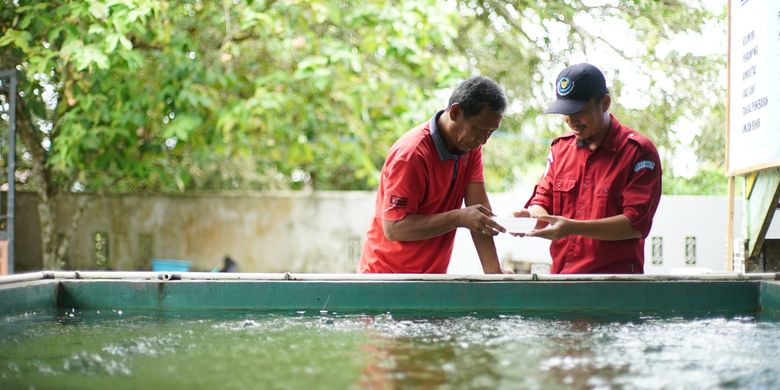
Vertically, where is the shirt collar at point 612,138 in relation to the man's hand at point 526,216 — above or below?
above

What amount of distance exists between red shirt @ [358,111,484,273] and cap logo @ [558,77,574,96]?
377 millimetres

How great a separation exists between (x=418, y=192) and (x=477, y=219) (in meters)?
0.23

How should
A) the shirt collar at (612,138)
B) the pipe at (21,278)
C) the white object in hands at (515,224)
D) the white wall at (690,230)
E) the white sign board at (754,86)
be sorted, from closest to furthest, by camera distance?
1. the pipe at (21,278)
2. the white object in hands at (515,224)
3. the shirt collar at (612,138)
4. the white sign board at (754,86)
5. the white wall at (690,230)

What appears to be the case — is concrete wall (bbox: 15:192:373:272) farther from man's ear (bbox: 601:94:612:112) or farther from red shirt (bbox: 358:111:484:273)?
man's ear (bbox: 601:94:612:112)

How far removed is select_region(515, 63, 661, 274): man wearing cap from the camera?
2803mm

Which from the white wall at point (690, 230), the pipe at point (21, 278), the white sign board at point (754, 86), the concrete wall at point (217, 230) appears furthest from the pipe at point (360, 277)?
the concrete wall at point (217, 230)

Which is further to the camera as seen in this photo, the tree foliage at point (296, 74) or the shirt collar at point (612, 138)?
the tree foliage at point (296, 74)

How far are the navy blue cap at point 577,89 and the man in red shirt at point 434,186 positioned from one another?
240mm

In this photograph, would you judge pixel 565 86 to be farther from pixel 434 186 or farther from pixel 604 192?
pixel 434 186

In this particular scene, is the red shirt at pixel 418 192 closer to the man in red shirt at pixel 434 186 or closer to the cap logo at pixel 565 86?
the man in red shirt at pixel 434 186

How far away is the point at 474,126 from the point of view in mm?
2781

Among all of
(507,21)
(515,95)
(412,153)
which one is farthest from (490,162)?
(412,153)

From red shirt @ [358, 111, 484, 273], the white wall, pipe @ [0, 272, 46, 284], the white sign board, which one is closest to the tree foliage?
the white wall

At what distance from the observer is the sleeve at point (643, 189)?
2801 millimetres
